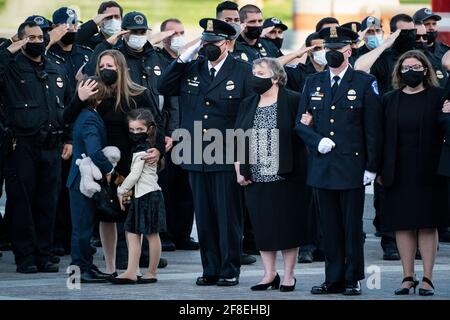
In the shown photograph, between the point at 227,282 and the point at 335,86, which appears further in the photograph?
the point at 227,282

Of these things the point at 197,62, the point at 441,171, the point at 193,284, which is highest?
the point at 197,62

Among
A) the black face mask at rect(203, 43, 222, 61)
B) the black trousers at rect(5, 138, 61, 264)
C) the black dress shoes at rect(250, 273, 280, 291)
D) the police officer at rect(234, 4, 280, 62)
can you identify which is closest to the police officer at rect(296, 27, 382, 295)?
the black dress shoes at rect(250, 273, 280, 291)

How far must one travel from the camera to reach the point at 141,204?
12.8 meters

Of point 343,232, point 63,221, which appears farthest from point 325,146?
point 63,221

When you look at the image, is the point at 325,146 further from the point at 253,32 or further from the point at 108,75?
the point at 253,32

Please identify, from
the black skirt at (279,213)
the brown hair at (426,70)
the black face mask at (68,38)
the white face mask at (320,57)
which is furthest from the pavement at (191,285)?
the black face mask at (68,38)

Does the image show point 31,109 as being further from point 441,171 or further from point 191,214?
point 441,171

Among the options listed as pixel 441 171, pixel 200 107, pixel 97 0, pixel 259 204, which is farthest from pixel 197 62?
pixel 97 0

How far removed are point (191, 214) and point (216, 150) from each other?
10.00 feet

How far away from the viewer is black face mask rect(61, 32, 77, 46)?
15398mm

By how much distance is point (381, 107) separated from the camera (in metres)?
12.3

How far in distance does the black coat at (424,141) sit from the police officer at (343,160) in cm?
15

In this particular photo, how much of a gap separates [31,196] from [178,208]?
7.17 ft
